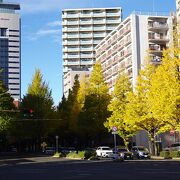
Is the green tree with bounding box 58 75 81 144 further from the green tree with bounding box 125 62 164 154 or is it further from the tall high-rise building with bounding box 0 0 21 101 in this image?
the tall high-rise building with bounding box 0 0 21 101

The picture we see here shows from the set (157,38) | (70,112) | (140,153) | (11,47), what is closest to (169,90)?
(140,153)

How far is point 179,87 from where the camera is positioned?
38.0m

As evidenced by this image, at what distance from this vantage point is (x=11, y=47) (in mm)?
192500

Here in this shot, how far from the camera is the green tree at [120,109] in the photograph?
54.8 meters

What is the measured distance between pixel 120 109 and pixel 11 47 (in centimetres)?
14406

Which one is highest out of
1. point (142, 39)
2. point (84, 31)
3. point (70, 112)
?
point (84, 31)

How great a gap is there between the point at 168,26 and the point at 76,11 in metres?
54.4

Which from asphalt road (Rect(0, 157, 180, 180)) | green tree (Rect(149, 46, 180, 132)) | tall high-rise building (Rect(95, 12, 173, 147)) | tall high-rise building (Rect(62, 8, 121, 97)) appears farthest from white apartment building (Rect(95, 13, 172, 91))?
asphalt road (Rect(0, 157, 180, 180))

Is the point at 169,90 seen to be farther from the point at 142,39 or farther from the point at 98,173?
the point at 142,39

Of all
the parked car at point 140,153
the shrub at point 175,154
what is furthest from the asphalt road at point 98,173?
the parked car at point 140,153

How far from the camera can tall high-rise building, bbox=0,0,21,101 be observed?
186m

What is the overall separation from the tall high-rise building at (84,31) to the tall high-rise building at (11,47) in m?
56.4

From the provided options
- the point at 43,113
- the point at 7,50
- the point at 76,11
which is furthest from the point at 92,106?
the point at 7,50

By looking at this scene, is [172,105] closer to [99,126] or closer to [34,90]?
[99,126]
